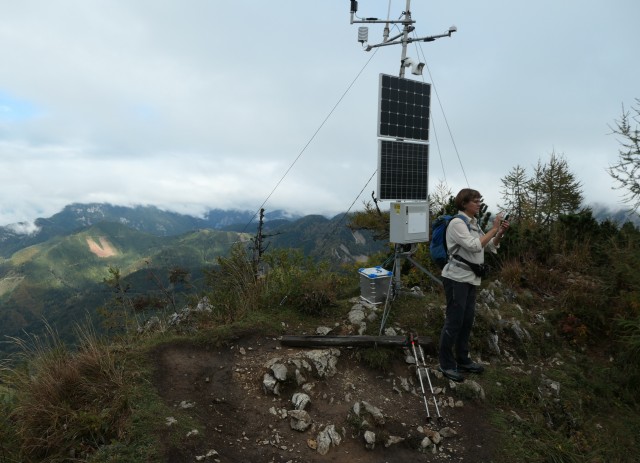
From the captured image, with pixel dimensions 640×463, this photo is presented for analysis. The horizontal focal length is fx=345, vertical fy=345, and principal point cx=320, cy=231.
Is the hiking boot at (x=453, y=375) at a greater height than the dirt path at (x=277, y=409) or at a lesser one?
greater

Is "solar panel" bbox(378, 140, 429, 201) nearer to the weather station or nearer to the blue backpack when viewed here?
the weather station

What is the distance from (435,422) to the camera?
467 centimetres

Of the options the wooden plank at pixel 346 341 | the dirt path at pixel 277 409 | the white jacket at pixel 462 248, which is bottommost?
the dirt path at pixel 277 409

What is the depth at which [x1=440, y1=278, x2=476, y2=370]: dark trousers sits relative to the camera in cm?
509

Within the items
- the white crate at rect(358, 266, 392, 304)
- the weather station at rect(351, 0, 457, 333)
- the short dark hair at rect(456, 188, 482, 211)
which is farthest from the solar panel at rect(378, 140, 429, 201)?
the short dark hair at rect(456, 188, 482, 211)

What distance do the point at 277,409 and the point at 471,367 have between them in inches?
124

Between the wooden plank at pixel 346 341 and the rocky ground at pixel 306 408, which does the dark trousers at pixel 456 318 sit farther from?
the wooden plank at pixel 346 341

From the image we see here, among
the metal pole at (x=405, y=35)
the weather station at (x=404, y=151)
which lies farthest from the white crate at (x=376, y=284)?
the metal pole at (x=405, y=35)

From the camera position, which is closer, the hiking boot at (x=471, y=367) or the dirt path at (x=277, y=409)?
the dirt path at (x=277, y=409)

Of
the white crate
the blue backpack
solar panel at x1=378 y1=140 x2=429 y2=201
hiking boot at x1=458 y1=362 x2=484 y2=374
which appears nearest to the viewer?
the blue backpack

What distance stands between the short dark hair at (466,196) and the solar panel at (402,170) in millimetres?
2141

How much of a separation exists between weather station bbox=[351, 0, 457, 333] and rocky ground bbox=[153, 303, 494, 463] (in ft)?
6.12

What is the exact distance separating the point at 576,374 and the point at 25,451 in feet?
26.2

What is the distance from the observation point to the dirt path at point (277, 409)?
4.09m
